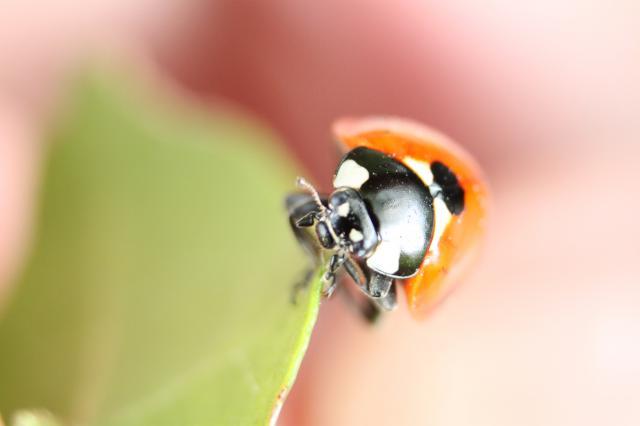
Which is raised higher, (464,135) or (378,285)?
(464,135)

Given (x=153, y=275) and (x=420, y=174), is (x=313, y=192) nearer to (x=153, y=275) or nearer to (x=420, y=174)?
(x=420, y=174)

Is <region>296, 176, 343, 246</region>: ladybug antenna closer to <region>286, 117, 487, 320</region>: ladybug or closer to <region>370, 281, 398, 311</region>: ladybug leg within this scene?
<region>286, 117, 487, 320</region>: ladybug

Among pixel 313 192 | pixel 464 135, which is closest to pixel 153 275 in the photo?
pixel 313 192

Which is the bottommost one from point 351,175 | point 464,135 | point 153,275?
point 153,275

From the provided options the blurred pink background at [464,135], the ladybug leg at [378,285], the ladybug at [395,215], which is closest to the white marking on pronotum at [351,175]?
the ladybug at [395,215]

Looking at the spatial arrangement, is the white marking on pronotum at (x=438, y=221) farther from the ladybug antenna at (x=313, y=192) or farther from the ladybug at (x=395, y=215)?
the ladybug antenna at (x=313, y=192)

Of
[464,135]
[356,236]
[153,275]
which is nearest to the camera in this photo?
[356,236]

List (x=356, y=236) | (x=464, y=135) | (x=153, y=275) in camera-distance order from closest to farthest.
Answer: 1. (x=356, y=236)
2. (x=153, y=275)
3. (x=464, y=135)
